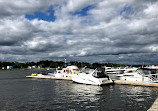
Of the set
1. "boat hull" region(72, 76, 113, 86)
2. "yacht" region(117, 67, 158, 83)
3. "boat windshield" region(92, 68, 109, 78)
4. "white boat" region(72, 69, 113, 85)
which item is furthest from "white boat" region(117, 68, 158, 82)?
"boat windshield" region(92, 68, 109, 78)

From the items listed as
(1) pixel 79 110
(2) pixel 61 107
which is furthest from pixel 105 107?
(2) pixel 61 107

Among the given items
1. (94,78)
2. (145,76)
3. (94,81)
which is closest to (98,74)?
(94,78)

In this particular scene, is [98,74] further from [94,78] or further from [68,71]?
[68,71]

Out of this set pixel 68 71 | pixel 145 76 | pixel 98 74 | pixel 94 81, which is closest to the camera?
pixel 94 81

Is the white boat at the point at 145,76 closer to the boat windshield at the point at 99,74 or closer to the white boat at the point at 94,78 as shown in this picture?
the white boat at the point at 94,78

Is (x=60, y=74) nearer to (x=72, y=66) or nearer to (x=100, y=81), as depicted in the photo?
(x=72, y=66)

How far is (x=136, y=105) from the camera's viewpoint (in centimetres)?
2692

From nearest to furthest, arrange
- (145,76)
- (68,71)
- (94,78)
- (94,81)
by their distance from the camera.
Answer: (94,81) < (94,78) < (145,76) < (68,71)

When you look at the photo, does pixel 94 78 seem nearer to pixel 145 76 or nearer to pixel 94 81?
pixel 94 81

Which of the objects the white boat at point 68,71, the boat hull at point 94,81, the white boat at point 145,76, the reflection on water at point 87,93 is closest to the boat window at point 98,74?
the boat hull at point 94,81

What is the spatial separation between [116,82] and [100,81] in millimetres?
6933

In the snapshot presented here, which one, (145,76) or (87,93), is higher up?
(145,76)

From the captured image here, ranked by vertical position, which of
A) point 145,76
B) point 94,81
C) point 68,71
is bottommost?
point 94,81

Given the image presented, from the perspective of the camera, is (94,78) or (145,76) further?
(145,76)
